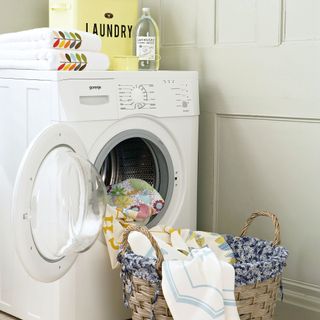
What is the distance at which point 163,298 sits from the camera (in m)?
2.20

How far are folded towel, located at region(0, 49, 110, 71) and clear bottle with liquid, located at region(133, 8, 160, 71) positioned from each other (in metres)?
0.25

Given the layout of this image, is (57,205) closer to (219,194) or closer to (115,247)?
(115,247)

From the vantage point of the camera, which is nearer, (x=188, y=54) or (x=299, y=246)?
(x=299, y=246)

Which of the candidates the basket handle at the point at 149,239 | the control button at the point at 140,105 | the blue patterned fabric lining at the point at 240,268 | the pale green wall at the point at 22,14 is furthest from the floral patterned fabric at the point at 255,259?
the pale green wall at the point at 22,14

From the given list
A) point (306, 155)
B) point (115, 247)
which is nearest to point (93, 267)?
point (115, 247)

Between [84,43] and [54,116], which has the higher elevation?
[84,43]

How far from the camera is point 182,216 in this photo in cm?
280

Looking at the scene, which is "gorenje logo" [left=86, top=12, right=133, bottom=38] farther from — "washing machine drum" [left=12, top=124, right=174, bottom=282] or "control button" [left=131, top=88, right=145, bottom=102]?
"washing machine drum" [left=12, top=124, right=174, bottom=282]

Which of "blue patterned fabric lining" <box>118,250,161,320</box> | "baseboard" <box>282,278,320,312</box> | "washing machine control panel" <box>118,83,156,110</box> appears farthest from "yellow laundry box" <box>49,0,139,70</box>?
"baseboard" <box>282,278,320,312</box>

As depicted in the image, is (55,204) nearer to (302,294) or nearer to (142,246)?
(142,246)

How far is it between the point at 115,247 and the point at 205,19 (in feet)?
3.47

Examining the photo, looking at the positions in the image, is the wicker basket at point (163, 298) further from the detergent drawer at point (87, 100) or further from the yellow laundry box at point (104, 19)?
the yellow laundry box at point (104, 19)

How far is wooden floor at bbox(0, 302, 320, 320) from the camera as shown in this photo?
2646 mm

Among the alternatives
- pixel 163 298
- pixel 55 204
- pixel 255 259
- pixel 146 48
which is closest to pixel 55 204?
pixel 55 204
